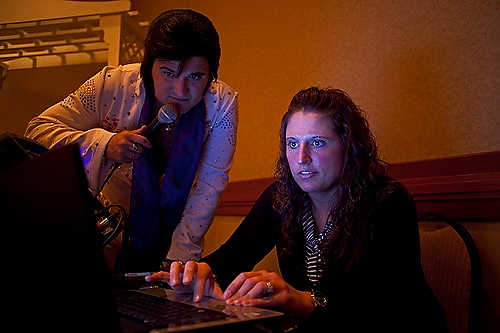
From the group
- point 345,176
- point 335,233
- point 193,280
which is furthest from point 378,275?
point 193,280

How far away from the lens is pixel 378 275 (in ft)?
2.92

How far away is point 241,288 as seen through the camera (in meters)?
0.68

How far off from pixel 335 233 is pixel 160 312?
549 mm

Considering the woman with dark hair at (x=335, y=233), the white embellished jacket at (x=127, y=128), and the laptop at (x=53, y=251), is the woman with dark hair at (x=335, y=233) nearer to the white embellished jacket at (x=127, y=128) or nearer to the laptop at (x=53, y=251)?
the white embellished jacket at (x=127, y=128)

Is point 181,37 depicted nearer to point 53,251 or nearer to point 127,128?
point 127,128

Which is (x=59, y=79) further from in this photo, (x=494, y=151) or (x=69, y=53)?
(x=494, y=151)

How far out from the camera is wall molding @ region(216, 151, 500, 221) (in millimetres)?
1131

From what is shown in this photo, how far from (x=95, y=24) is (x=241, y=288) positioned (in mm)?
1953

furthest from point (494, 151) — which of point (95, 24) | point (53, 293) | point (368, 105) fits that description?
point (95, 24)

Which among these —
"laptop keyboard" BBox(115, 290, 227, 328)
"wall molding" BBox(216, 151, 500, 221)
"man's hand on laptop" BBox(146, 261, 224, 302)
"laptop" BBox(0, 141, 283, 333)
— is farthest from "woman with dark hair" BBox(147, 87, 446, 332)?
"laptop" BBox(0, 141, 283, 333)

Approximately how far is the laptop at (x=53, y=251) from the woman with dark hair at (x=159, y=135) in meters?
0.72

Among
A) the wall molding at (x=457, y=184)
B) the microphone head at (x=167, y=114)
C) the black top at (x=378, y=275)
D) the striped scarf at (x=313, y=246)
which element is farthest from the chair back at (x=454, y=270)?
the microphone head at (x=167, y=114)

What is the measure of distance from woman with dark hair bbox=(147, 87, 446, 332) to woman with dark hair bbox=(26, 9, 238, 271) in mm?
201

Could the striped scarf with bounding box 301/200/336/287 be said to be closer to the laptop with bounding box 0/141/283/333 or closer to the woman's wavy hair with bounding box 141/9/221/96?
the woman's wavy hair with bounding box 141/9/221/96
